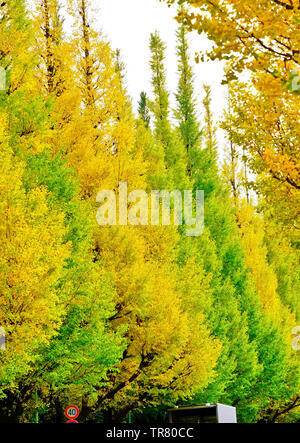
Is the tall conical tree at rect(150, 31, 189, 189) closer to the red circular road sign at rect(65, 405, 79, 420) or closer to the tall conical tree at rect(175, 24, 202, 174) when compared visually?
the tall conical tree at rect(175, 24, 202, 174)

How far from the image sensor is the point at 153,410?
70.1ft

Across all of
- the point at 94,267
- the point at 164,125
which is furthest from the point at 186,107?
the point at 94,267

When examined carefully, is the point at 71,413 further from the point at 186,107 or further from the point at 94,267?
the point at 186,107

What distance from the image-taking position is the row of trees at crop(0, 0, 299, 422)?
1268 centimetres

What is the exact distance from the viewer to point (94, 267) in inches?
631

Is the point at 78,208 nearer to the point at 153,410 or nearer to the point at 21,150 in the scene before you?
the point at 21,150

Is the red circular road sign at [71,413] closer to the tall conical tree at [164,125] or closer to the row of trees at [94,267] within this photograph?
the row of trees at [94,267]

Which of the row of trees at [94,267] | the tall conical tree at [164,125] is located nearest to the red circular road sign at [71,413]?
the row of trees at [94,267]

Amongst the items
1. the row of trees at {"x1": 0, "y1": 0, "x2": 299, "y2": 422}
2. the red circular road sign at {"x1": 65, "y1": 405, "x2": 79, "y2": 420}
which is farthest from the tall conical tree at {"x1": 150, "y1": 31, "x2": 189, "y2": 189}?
the red circular road sign at {"x1": 65, "y1": 405, "x2": 79, "y2": 420}

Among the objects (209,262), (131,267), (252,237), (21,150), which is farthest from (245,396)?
(21,150)

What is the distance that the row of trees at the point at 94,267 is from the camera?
41.6 ft
